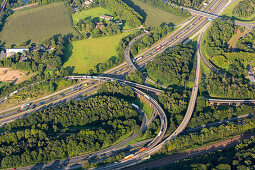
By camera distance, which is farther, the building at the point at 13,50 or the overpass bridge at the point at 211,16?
the overpass bridge at the point at 211,16

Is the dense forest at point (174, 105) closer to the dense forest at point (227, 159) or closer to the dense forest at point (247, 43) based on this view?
the dense forest at point (227, 159)

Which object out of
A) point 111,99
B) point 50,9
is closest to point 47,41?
point 50,9

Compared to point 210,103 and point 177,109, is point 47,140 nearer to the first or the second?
point 177,109

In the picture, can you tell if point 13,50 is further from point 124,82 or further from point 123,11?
point 123,11

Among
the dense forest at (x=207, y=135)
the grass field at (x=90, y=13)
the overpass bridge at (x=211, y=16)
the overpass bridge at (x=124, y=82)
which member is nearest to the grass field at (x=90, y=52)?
the overpass bridge at (x=124, y=82)

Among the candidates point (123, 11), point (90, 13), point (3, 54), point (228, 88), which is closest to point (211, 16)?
point (123, 11)

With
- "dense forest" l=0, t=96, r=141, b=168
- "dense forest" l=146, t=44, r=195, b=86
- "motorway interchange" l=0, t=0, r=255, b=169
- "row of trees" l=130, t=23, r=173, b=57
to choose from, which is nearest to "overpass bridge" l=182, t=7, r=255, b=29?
"motorway interchange" l=0, t=0, r=255, b=169
